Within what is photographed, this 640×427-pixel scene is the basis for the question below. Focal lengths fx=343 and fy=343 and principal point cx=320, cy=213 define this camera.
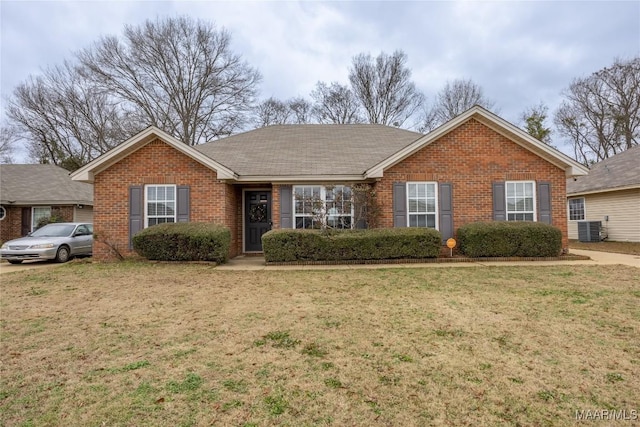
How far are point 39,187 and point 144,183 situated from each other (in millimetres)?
12681

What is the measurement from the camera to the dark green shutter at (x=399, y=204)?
1130cm

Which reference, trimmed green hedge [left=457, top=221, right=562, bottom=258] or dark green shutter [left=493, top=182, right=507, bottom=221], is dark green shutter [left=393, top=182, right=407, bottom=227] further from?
dark green shutter [left=493, top=182, right=507, bottom=221]

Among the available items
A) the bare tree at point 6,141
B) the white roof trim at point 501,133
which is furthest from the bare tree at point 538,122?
the bare tree at point 6,141

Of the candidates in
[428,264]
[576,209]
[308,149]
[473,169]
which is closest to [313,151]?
[308,149]

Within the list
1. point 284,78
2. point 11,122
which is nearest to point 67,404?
point 284,78

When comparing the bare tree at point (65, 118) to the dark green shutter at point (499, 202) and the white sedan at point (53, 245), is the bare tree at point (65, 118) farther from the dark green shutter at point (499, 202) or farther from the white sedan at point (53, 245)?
the dark green shutter at point (499, 202)

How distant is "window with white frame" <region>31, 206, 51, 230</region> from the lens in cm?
1789

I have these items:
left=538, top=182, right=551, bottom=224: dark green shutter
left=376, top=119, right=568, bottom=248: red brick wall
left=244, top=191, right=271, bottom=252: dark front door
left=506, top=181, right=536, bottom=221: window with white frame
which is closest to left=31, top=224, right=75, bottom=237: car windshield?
left=244, top=191, right=271, bottom=252: dark front door

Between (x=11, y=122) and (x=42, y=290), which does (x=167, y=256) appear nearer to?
(x=42, y=290)

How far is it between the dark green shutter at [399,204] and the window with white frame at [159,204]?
7310 millimetres

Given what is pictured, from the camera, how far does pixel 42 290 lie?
280 inches

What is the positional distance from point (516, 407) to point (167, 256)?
973 centimetres

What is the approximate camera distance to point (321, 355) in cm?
364

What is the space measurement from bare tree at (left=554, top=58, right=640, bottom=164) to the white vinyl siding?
16.5 metres
